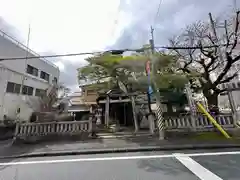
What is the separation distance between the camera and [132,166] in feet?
17.5

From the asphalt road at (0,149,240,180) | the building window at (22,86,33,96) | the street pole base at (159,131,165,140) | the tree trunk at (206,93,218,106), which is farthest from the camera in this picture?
the building window at (22,86,33,96)

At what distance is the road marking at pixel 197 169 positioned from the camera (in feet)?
13.9

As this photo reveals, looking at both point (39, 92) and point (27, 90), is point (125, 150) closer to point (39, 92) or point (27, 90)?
point (27, 90)

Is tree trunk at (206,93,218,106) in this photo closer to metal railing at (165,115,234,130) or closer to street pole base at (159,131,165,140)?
metal railing at (165,115,234,130)

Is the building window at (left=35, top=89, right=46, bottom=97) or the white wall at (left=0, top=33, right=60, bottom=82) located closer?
the white wall at (left=0, top=33, right=60, bottom=82)

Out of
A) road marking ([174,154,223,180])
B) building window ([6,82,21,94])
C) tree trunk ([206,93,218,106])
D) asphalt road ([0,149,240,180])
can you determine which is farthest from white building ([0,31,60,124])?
tree trunk ([206,93,218,106])

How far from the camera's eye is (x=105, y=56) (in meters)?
10.9

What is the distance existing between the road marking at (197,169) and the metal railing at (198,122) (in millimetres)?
3417

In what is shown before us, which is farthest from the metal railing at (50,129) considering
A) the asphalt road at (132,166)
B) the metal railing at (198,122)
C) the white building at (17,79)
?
the white building at (17,79)

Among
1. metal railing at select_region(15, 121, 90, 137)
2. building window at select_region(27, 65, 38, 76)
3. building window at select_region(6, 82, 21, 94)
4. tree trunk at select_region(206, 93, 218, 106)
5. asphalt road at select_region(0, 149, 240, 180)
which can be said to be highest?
building window at select_region(27, 65, 38, 76)

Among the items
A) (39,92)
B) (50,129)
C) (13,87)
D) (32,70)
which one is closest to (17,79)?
(13,87)

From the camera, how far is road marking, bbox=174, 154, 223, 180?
4.23m

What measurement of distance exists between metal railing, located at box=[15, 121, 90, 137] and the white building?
620 cm

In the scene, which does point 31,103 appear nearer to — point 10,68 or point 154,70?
point 10,68
